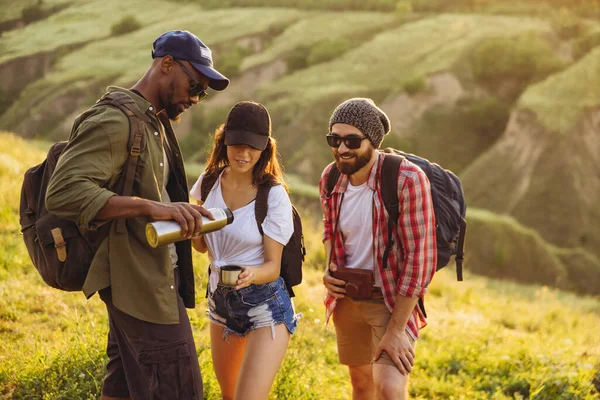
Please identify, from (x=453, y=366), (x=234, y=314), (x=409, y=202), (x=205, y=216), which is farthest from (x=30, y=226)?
(x=453, y=366)

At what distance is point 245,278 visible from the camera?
344cm

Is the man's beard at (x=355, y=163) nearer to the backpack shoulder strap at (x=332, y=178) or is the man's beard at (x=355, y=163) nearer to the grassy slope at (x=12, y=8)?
the backpack shoulder strap at (x=332, y=178)

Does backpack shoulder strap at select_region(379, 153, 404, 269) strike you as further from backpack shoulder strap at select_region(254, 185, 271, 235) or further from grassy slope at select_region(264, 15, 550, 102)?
grassy slope at select_region(264, 15, 550, 102)

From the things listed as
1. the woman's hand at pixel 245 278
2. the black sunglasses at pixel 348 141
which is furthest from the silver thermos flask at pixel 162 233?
the black sunglasses at pixel 348 141

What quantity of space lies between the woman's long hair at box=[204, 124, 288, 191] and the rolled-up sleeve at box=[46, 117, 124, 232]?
3.59 feet

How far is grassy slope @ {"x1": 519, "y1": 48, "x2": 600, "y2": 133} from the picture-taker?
33.0 m

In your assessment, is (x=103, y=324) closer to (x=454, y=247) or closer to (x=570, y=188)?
(x=454, y=247)

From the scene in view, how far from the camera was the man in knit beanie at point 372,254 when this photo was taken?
3.69 metres

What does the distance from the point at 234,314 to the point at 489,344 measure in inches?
189

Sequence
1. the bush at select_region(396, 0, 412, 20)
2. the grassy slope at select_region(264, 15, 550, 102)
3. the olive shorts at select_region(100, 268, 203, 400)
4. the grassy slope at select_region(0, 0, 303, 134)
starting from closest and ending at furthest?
the olive shorts at select_region(100, 268, 203, 400), the grassy slope at select_region(0, 0, 303, 134), the grassy slope at select_region(264, 15, 550, 102), the bush at select_region(396, 0, 412, 20)

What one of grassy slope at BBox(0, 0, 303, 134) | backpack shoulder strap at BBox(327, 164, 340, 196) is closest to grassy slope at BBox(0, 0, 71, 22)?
grassy slope at BBox(0, 0, 303, 134)

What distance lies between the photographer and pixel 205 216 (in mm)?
3010

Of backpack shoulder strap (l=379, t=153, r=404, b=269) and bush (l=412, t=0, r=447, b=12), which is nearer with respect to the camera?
backpack shoulder strap (l=379, t=153, r=404, b=269)

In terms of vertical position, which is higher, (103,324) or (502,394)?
(103,324)
